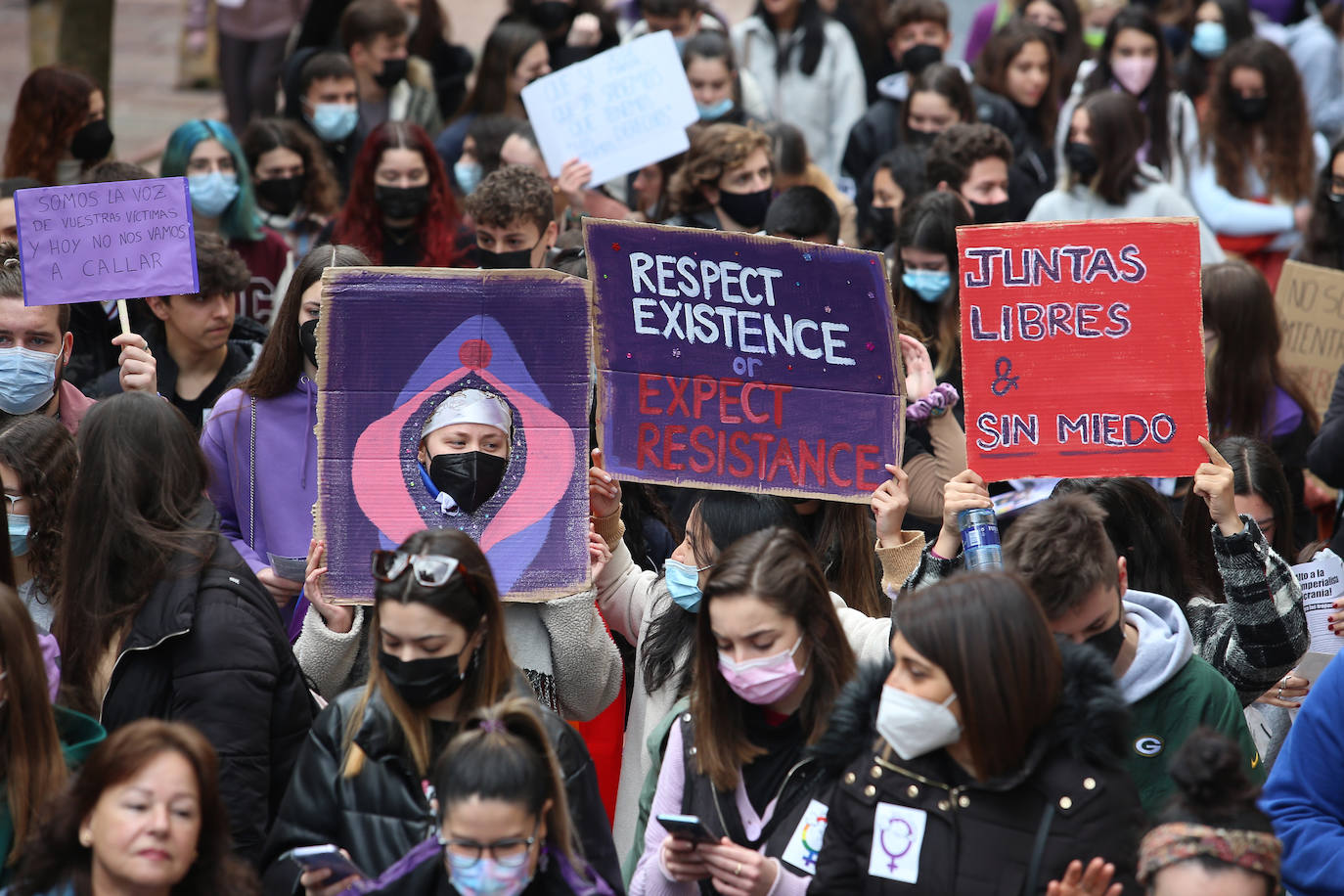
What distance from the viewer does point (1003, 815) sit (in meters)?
3.38

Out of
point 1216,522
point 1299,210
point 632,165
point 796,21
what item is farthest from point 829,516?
point 796,21

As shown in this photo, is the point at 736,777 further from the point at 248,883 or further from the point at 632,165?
the point at 632,165

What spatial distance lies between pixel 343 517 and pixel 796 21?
722 centimetres

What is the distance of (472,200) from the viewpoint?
6707 millimetres

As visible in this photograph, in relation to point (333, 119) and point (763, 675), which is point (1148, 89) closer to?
point (333, 119)

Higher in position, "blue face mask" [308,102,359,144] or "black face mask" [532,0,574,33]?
"black face mask" [532,0,574,33]

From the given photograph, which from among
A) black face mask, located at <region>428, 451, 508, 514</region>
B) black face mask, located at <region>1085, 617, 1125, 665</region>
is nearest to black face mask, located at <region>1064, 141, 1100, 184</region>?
black face mask, located at <region>428, 451, 508, 514</region>

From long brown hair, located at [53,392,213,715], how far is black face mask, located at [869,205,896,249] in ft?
16.7

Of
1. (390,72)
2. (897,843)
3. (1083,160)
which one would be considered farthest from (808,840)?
(390,72)

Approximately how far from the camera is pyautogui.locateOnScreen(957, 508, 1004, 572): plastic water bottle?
421cm

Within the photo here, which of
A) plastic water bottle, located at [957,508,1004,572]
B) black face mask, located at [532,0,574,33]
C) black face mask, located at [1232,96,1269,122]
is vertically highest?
black face mask, located at [532,0,574,33]

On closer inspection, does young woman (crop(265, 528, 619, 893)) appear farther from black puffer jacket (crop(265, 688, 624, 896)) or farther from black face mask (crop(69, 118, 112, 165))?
black face mask (crop(69, 118, 112, 165))

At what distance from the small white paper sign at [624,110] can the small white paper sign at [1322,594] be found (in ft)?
13.3

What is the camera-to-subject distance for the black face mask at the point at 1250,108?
9078 mm
